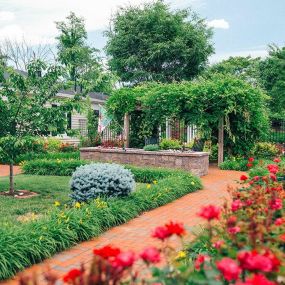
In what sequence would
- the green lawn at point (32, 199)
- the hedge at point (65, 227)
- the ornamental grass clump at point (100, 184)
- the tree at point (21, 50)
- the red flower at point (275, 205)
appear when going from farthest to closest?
the tree at point (21, 50)
the ornamental grass clump at point (100, 184)
the green lawn at point (32, 199)
the hedge at point (65, 227)
the red flower at point (275, 205)

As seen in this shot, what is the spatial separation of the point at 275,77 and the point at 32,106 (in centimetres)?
2200

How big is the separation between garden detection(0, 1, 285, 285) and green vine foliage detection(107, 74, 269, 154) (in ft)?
0.15

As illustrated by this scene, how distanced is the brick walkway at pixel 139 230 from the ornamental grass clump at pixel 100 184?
23.9 inches

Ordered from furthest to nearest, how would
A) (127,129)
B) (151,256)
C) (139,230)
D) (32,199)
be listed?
(127,129) → (32,199) → (139,230) → (151,256)

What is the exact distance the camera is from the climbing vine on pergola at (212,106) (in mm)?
13773

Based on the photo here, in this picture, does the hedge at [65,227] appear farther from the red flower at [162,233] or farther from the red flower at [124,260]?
the red flower at [124,260]

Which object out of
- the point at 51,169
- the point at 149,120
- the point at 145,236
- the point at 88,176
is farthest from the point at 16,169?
the point at 145,236

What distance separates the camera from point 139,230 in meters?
6.12

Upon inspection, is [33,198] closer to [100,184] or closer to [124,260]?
[100,184]

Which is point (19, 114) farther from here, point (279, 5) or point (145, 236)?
point (279, 5)

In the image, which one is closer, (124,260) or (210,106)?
(124,260)

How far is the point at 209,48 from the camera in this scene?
2789cm

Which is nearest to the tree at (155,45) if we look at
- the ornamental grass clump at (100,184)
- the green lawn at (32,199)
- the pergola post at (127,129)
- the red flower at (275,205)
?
the pergola post at (127,129)

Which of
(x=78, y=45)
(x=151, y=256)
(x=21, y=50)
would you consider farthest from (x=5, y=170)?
(x=78, y=45)
